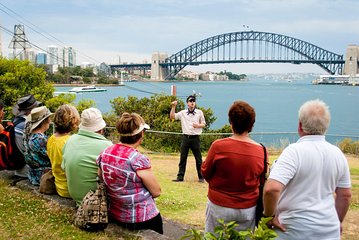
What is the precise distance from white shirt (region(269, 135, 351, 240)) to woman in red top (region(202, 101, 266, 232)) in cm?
32

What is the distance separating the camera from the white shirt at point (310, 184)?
2350 mm

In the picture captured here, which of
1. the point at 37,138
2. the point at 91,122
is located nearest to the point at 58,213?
the point at 37,138

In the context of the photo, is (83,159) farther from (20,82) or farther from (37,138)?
(20,82)

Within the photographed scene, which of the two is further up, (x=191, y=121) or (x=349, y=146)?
(x=191, y=121)

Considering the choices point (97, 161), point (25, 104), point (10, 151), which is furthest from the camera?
point (25, 104)

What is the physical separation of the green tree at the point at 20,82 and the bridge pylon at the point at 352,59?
94.9 meters

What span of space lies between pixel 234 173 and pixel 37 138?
2.07 meters

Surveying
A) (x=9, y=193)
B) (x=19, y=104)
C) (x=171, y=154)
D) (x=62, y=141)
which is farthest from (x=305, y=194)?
(x=171, y=154)

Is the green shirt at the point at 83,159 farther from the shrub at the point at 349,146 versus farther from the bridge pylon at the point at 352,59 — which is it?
the bridge pylon at the point at 352,59

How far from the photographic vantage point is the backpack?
443 cm

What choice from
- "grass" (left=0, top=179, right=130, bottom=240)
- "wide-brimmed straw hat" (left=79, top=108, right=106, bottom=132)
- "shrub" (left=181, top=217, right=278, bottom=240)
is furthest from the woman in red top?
"wide-brimmed straw hat" (left=79, top=108, right=106, bottom=132)

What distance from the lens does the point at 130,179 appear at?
296 cm

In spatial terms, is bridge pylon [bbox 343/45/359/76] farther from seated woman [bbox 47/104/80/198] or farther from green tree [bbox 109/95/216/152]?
seated woman [bbox 47/104/80/198]

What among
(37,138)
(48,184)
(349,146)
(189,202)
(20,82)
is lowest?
(349,146)
